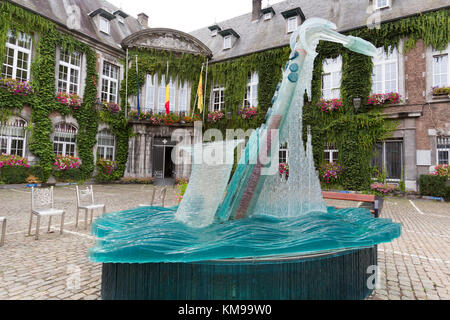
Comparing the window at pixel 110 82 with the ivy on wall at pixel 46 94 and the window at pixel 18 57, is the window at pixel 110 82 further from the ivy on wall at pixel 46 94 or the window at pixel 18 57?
the window at pixel 18 57

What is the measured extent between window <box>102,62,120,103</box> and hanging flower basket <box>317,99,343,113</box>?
13369 millimetres

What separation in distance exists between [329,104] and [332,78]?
5.37ft

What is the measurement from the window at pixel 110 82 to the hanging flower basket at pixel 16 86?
14.3 feet

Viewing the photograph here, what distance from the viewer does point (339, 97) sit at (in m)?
14.1

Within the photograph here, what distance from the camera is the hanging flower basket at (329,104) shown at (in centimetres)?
1377

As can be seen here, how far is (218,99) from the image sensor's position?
19047 mm

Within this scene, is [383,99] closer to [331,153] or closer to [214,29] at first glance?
[331,153]

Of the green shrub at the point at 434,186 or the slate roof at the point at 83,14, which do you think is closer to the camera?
the green shrub at the point at 434,186

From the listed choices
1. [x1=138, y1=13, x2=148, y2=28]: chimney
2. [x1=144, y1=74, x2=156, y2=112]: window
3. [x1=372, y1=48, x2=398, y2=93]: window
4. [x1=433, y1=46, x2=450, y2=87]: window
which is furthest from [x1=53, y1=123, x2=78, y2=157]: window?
[x1=433, y1=46, x2=450, y2=87]: window

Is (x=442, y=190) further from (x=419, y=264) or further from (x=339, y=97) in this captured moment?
(x=419, y=264)

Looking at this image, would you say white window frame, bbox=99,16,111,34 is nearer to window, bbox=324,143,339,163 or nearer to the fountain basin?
window, bbox=324,143,339,163

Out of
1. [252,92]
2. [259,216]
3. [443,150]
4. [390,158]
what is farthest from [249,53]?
[259,216]

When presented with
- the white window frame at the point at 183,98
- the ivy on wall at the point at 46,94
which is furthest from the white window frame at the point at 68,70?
the white window frame at the point at 183,98
